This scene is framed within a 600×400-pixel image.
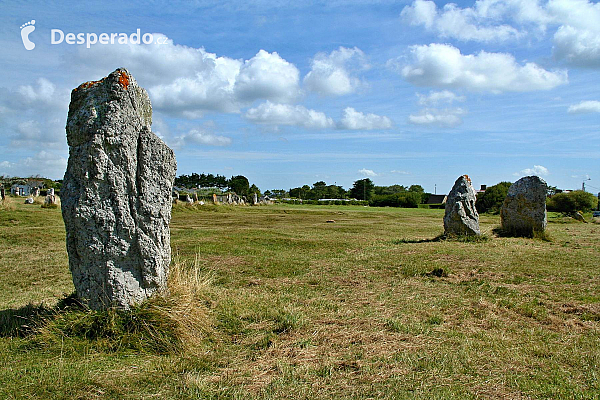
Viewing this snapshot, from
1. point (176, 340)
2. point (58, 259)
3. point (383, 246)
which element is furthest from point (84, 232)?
point (383, 246)

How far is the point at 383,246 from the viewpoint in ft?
49.8

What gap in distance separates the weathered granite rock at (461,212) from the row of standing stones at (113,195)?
12.4 m

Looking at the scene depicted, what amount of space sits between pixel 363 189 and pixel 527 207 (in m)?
88.3

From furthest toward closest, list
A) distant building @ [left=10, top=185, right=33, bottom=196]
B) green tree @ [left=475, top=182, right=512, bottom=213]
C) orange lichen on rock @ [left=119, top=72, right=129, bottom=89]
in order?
distant building @ [left=10, top=185, right=33, bottom=196] → green tree @ [left=475, top=182, right=512, bottom=213] → orange lichen on rock @ [left=119, top=72, right=129, bottom=89]

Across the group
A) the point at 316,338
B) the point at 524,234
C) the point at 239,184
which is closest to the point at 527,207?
the point at 524,234

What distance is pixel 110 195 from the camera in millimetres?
5574

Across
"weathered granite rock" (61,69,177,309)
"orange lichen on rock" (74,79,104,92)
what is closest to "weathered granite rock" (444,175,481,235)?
"weathered granite rock" (61,69,177,309)

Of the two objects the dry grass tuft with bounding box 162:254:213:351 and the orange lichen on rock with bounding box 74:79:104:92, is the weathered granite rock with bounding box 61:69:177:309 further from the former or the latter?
the dry grass tuft with bounding box 162:254:213:351

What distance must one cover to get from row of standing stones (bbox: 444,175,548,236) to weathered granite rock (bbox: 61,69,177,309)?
12589 millimetres

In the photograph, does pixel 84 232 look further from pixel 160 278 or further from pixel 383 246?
pixel 383 246

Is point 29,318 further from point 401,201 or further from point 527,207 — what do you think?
point 401,201

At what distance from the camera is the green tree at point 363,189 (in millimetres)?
104550

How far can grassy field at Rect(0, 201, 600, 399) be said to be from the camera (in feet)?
14.7

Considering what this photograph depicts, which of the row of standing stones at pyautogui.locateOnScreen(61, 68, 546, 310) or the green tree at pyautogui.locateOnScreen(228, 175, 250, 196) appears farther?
the green tree at pyautogui.locateOnScreen(228, 175, 250, 196)
